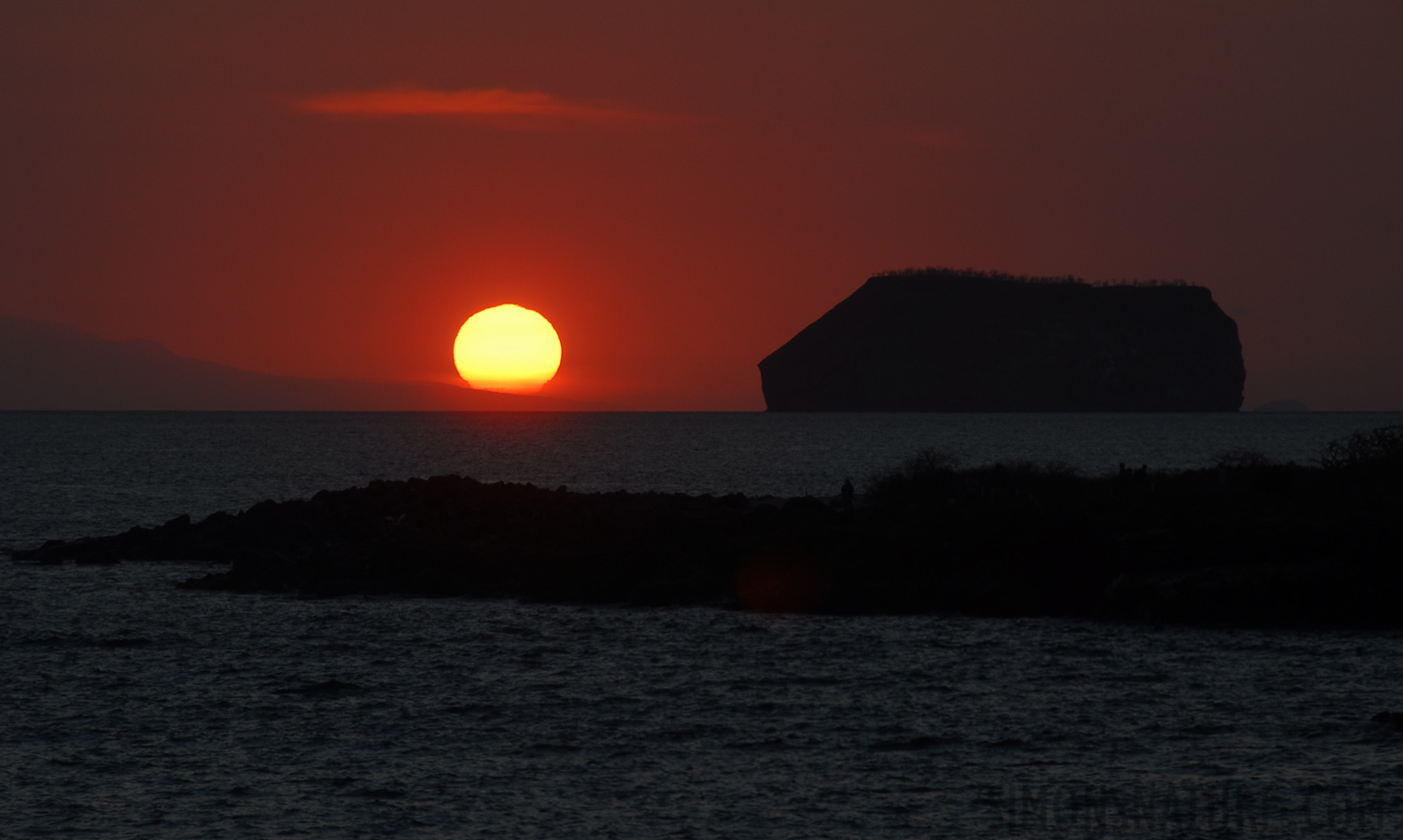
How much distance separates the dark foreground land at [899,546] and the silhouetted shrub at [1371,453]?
0.13m

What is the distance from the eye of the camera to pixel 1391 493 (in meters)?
40.2

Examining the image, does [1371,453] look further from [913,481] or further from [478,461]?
[478,461]

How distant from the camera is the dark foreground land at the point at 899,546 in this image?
32.9 meters

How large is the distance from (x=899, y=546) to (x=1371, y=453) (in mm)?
20201

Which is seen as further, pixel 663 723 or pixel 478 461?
pixel 478 461

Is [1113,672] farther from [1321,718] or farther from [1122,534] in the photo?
[1122,534]

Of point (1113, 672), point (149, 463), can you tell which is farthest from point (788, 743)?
point (149, 463)

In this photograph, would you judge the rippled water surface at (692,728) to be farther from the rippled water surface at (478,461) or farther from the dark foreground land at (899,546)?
the rippled water surface at (478,461)

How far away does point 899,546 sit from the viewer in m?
38.9

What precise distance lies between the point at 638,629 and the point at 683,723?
9497mm

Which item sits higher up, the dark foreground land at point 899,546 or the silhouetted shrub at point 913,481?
the silhouetted shrub at point 913,481

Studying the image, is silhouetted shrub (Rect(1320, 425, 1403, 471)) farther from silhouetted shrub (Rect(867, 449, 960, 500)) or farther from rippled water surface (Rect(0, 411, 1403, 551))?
rippled water surface (Rect(0, 411, 1403, 551))

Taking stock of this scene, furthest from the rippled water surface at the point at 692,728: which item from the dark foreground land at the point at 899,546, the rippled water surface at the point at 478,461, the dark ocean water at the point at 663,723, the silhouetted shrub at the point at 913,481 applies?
the rippled water surface at the point at 478,461

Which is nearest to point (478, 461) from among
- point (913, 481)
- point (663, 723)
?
point (913, 481)
